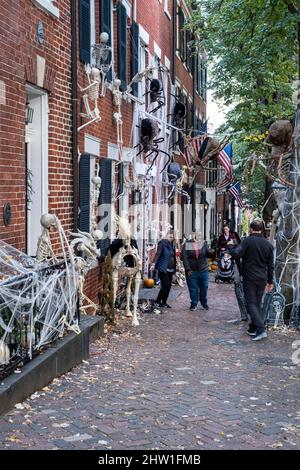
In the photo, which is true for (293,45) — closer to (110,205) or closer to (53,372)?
(110,205)

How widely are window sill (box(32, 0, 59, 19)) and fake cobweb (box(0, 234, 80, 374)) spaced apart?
314 centimetres

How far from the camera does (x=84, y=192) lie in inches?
410

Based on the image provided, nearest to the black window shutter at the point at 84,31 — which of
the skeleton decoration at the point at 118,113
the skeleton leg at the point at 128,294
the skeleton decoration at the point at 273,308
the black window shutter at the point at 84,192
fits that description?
the black window shutter at the point at 84,192

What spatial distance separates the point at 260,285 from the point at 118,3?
21.2 feet

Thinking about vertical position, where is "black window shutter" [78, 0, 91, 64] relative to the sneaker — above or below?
above

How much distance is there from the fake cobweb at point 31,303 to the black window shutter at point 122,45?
263 inches

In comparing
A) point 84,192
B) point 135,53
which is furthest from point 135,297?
point 135,53

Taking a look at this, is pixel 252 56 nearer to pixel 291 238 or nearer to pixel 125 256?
pixel 291 238

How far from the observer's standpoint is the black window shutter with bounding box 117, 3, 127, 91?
13.2 m

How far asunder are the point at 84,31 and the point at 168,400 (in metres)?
6.29

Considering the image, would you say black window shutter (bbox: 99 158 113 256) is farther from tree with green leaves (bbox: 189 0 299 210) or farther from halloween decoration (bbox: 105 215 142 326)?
tree with green leaves (bbox: 189 0 299 210)

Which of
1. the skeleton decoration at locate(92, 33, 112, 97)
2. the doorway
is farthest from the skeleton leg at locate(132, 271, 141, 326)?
the skeleton decoration at locate(92, 33, 112, 97)

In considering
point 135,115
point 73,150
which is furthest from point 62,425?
point 135,115

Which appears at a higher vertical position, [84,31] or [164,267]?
[84,31]
